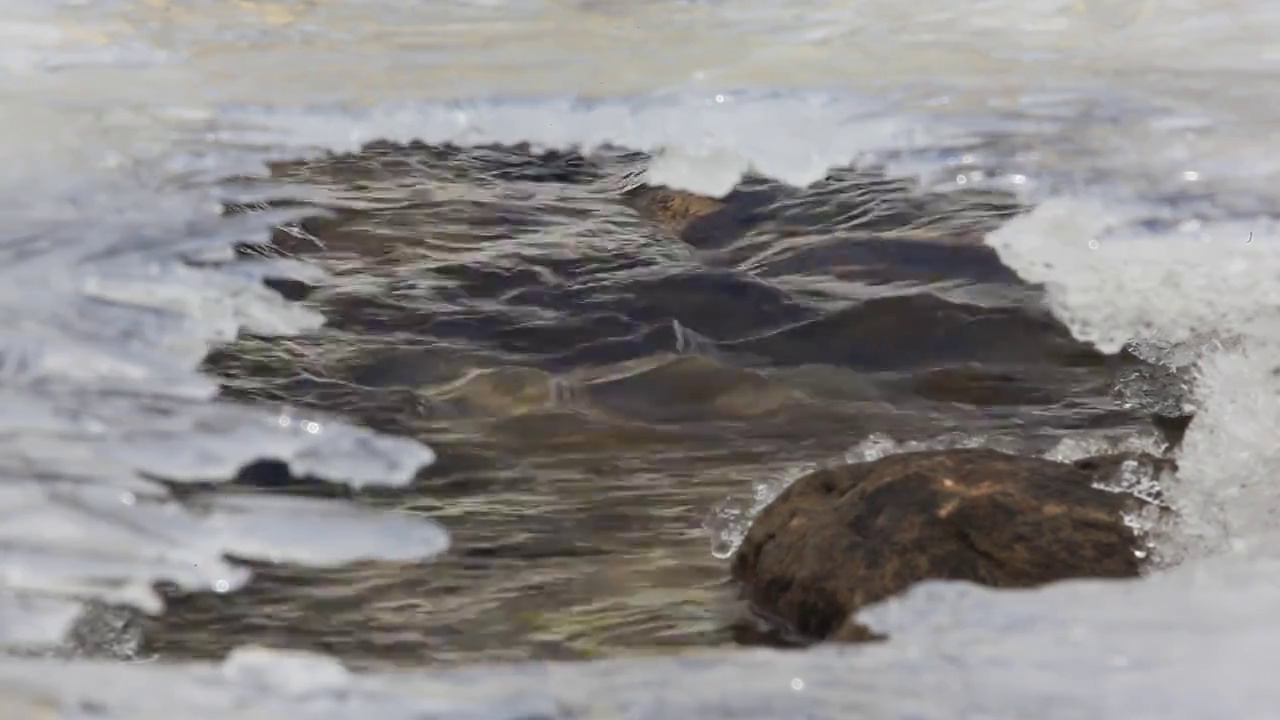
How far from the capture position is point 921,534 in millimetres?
2711

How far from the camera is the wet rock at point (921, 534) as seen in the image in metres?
2.64

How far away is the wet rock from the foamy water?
94mm

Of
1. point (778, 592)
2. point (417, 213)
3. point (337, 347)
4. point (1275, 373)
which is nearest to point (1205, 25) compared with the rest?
point (1275, 373)

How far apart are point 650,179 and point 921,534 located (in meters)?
4.12

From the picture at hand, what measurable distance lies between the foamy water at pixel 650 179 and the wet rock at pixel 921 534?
9 centimetres

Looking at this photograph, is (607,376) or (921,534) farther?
(607,376)

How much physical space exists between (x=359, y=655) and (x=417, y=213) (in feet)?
12.6

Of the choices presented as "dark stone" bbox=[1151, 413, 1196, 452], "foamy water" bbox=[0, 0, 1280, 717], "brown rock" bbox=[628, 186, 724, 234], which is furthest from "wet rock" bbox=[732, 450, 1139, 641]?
"brown rock" bbox=[628, 186, 724, 234]

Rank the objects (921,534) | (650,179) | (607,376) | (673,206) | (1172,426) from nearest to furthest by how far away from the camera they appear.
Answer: (921,534), (1172,426), (607,376), (673,206), (650,179)

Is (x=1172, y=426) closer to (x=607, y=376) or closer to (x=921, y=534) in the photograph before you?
(x=921, y=534)

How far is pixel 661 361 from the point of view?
14.5ft

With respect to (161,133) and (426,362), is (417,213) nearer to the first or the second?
(161,133)

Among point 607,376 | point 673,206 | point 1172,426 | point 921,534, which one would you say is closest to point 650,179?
point 673,206

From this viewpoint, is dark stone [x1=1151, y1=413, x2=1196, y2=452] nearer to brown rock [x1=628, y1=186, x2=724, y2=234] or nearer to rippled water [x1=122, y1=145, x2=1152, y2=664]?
rippled water [x1=122, y1=145, x2=1152, y2=664]
